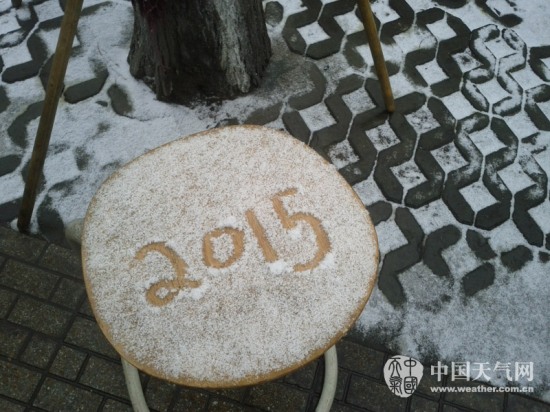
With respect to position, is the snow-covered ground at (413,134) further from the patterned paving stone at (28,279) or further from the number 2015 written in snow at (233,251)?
the number 2015 written in snow at (233,251)

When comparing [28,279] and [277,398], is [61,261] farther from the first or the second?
[277,398]

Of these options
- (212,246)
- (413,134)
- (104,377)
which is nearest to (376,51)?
(413,134)

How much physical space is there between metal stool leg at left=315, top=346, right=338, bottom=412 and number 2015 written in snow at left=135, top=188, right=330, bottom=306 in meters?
0.67

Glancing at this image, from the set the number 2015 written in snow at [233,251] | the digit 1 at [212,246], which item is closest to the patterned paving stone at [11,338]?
the number 2015 written in snow at [233,251]

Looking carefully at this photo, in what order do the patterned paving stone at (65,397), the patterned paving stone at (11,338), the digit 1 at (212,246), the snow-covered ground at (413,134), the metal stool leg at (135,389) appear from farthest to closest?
1. the snow-covered ground at (413,134)
2. the patterned paving stone at (11,338)
3. the patterned paving stone at (65,397)
4. the metal stool leg at (135,389)
5. the digit 1 at (212,246)

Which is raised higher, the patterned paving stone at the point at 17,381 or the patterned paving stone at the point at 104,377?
the patterned paving stone at the point at 17,381

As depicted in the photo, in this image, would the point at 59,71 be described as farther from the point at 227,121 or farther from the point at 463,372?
the point at 463,372

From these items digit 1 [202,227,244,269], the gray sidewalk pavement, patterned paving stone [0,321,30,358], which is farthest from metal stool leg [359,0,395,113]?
patterned paving stone [0,321,30,358]

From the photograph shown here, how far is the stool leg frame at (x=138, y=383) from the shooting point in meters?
2.04

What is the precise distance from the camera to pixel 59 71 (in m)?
1.93

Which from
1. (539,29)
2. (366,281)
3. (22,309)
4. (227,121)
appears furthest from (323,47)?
(22,309)

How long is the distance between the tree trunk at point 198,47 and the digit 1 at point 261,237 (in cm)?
128

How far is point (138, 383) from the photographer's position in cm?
206

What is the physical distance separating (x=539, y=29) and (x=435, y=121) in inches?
47.5
